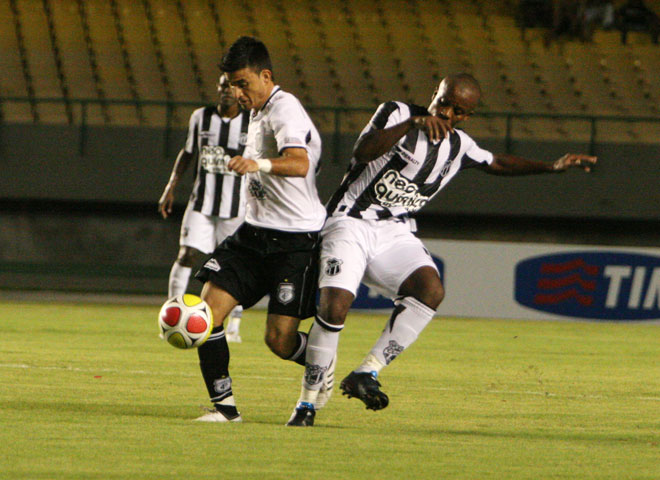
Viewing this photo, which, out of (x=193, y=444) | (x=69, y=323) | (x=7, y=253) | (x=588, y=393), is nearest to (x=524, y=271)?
(x=69, y=323)

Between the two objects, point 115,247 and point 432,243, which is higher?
point 432,243

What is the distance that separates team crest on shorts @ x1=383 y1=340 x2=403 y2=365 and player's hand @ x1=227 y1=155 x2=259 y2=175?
1.37 m

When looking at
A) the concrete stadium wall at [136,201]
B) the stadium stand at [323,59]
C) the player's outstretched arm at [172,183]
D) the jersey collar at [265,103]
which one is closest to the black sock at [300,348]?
the jersey collar at [265,103]

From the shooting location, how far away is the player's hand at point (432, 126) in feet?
18.1

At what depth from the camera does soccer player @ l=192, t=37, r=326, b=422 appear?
5621 mm

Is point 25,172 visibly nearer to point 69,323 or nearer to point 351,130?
point 351,130

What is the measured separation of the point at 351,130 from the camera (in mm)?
18438

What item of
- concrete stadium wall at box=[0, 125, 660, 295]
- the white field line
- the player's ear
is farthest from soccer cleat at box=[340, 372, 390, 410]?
concrete stadium wall at box=[0, 125, 660, 295]

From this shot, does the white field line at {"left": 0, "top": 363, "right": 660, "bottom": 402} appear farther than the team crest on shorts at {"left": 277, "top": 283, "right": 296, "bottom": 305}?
Yes

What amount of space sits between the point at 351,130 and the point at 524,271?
470 cm

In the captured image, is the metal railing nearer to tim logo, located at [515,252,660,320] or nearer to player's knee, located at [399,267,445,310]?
tim logo, located at [515,252,660,320]

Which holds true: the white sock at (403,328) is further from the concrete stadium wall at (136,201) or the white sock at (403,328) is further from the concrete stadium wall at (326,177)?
the concrete stadium wall at (326,177)

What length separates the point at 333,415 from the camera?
6.13 meters

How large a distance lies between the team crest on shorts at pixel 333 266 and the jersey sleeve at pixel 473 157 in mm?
1055
